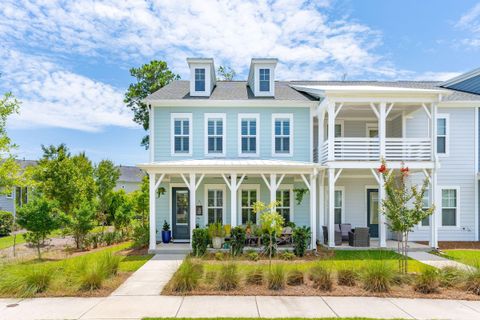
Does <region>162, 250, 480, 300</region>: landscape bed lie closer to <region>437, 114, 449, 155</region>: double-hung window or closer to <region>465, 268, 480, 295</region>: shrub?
<region>465, 268, 480, 295</region>: shrub

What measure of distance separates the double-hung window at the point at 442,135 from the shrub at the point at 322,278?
10870mm

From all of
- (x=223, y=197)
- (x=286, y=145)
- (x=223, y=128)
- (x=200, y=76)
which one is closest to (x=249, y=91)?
(x=200, y=76)

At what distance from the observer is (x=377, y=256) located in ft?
37.4

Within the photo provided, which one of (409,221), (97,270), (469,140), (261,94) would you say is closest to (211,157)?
(261,94)

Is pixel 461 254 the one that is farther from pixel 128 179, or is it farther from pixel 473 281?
pixel 128 179

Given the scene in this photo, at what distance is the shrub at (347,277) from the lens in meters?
8.01

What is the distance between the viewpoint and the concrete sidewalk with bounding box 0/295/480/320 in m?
6.26

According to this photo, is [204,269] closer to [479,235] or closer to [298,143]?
[298,143]

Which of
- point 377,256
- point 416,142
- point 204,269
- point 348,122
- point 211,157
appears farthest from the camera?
point 348,122

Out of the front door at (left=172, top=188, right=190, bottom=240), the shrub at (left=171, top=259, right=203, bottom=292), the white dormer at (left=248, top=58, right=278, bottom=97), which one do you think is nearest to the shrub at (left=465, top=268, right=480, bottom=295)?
the shrub at (left=171, top=259, right=203, bottom=292)

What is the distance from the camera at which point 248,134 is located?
14758mm

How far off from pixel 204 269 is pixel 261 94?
931cm

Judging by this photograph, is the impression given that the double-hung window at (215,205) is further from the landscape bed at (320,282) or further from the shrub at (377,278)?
the shrub at (377,278)

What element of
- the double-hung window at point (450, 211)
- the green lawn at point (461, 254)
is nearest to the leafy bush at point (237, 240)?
the green lawn at point (461, 254)
